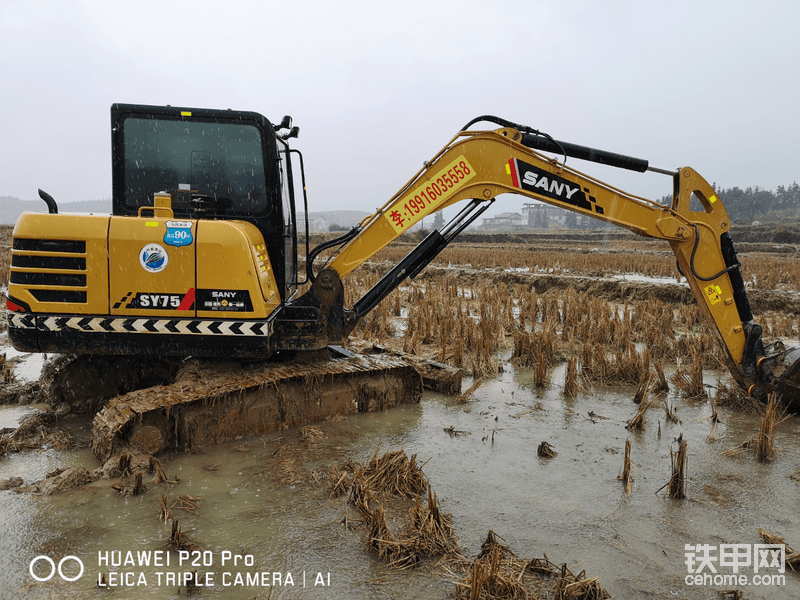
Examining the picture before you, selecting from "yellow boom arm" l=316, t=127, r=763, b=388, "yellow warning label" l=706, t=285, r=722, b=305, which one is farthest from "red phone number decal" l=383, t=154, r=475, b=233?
"yellow warning label" l=706, t=285, r=722, b=305

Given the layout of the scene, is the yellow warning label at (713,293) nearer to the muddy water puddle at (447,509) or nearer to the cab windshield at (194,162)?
the muddy water puddle at (447,509)

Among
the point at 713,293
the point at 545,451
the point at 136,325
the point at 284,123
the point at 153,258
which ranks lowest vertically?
the point at 545,451

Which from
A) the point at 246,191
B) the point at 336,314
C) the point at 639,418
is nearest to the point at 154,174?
the point at 246,191

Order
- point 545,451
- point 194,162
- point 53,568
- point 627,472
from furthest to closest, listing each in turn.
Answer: point 194,162 → point 545,451 → point 627,472 → point 53,568

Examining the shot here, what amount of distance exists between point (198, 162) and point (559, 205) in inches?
148

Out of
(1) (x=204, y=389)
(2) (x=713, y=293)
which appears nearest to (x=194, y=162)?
(1) (x=204, y=389)

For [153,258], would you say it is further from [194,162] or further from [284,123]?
[284,123]

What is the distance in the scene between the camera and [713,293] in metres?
5.91

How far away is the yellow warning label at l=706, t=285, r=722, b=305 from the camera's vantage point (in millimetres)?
5898

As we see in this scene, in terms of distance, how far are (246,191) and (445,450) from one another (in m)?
3.32

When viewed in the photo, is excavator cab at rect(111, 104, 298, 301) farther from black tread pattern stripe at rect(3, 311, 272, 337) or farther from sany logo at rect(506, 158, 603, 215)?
sany logo at rect(506, 158, 603, 215)

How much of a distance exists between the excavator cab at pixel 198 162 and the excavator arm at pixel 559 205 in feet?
3.68

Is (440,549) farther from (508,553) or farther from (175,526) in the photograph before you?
(175,526)

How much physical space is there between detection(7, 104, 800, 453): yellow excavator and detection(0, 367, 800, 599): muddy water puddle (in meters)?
1.03
